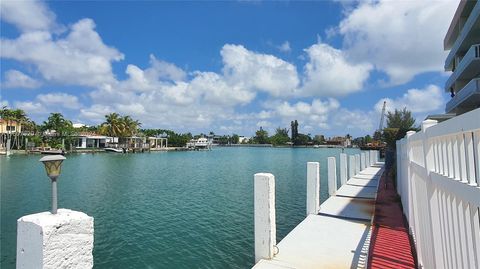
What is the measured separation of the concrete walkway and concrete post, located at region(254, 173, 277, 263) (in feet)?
0.73

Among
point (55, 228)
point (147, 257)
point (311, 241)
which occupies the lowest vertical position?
point (147, 257)

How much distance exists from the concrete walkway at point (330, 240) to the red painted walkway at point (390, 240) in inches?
6.5

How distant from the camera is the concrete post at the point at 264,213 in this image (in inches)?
212

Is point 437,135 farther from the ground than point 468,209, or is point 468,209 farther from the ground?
point 437,135

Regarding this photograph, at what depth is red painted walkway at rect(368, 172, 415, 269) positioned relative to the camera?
18.0ft

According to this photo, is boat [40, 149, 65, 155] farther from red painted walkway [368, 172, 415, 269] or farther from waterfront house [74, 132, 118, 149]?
red painted walkway [368, 172, 415, 269]

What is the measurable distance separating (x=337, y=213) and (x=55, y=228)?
27.3ft

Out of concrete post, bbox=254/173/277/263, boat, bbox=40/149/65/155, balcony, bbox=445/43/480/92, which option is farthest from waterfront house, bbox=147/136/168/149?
concrete post, bbox=254/173/277/263

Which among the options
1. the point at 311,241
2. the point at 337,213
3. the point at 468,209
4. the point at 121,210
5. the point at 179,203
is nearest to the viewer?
the point at 468,209

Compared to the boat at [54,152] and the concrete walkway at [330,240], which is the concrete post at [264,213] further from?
the boat at [54,152]

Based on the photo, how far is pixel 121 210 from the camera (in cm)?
1427

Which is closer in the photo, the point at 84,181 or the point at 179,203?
the point at 179,203

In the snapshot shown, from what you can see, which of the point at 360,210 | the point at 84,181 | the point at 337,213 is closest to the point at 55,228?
the point at 337,213

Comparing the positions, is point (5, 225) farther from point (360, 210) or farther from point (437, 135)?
point (437, 135)
